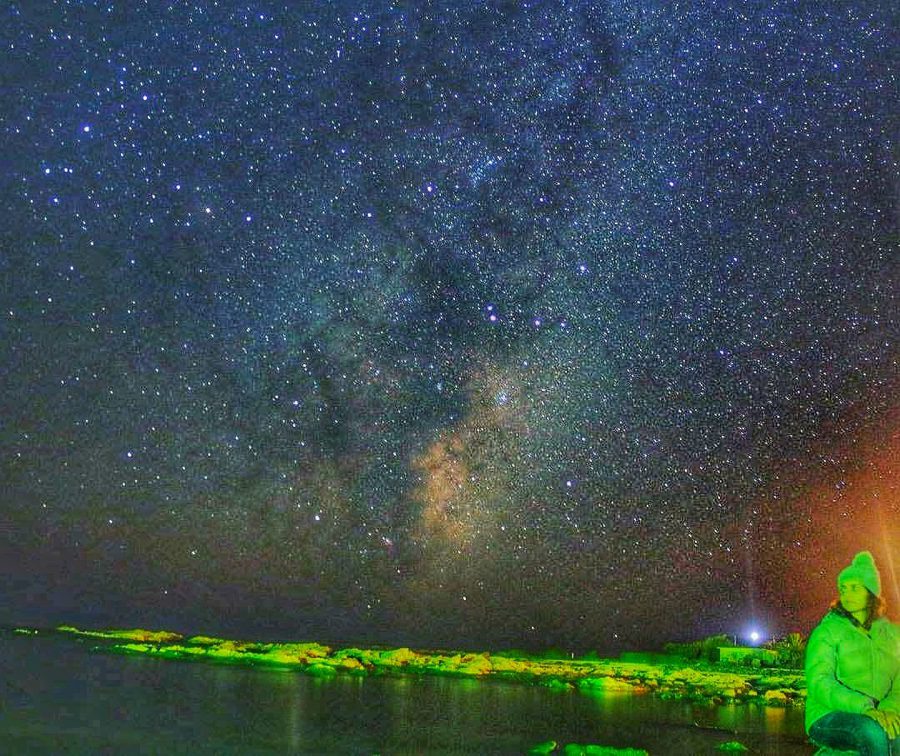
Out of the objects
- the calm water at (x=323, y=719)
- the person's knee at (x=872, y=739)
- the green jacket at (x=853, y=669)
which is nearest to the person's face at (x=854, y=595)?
the green jacket at (x=853, y=669)

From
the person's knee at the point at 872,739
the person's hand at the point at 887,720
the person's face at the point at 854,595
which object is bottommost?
the person's knee at the point at 872,739

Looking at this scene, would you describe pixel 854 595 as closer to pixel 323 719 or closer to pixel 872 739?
pixel 872 739

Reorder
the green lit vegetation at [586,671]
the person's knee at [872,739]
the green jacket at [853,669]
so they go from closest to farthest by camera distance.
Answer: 1. the person's knee at [872,739]
2. the green jacket at [853,669]
3. the green lit vegetation at [586,671]

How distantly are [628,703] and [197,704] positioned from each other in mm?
20917

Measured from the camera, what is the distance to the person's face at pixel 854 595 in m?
7.01

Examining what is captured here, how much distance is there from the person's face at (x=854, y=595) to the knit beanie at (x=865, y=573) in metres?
0.03

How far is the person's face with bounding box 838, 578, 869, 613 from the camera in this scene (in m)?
7.01

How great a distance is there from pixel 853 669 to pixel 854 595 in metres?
0.59

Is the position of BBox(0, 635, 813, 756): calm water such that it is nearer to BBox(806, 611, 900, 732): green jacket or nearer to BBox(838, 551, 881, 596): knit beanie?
BBox(806, 611, 900, 732): green jacket

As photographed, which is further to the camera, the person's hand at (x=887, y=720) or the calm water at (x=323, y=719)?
the calm water at (x=323, y=719)

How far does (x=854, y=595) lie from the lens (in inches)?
277

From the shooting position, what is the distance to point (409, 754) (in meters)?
19.5

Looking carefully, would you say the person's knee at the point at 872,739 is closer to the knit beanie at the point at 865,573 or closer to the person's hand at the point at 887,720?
the person's hand at the point at 887,720

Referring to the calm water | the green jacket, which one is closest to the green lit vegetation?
the calm water
